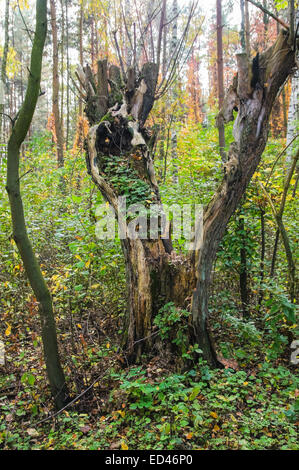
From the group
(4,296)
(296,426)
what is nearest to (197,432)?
(296,426)

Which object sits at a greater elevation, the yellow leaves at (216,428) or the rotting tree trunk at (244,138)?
the rotting tree trunk at (244,138)

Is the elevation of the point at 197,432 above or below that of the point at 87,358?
below

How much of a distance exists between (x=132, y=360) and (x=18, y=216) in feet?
6.56

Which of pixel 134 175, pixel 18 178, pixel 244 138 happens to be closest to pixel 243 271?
pixel 244 138

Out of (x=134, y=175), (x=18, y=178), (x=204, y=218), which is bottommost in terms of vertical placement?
(x=204, y=218)

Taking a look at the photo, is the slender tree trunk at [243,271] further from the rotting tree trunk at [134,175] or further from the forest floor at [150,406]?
the rotting tree trunk at [134,175]

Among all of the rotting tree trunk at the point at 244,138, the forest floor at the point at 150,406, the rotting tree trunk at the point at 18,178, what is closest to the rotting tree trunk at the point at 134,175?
the rotting tree trunk at the point at 244,138

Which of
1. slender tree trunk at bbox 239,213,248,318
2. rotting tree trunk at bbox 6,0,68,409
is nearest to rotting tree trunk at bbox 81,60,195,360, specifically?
rotting tree trunk at bbox 6,0,68,409

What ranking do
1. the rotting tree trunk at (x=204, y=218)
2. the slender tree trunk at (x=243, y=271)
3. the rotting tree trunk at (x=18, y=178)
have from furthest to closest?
the slender tree trunk at (x=243, y=271) → the rotting tree trunk at (x=204, y=218) → the rotting tree trunk at (x=18, y=178)

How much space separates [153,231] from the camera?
3629mm

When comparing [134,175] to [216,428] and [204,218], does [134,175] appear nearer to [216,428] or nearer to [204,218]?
[204,218]

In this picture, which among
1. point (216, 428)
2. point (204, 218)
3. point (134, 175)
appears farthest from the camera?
point (134, 175)
